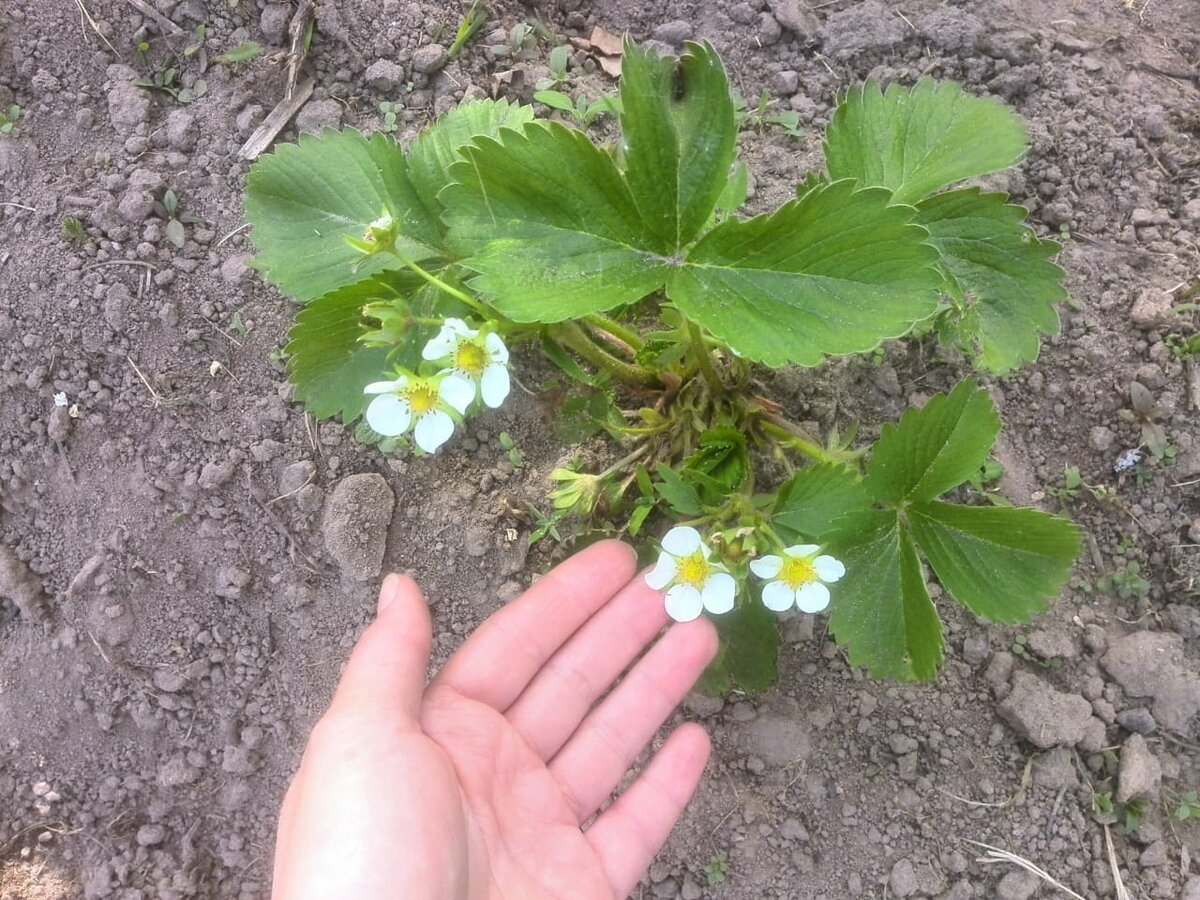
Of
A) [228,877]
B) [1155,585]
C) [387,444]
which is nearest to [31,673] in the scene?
[228,877]

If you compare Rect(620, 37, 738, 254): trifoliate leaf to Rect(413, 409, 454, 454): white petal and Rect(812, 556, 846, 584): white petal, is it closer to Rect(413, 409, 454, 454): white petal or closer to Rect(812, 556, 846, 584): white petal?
Rect(413, 409, 454, 454): white petal

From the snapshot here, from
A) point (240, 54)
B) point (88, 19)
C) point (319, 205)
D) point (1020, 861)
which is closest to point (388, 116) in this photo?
point (240, 54)

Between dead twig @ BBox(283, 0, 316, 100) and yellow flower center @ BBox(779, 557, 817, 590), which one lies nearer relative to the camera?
yellow flower center @ BBox(779, 557, 817, 590)

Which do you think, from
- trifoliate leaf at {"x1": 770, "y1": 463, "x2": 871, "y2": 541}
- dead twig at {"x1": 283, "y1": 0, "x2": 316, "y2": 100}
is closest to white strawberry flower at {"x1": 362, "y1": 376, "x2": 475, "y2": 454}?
trifoliate leaf at {"x1": 770, "y1": 463, "x2": 871, "y2": 541}

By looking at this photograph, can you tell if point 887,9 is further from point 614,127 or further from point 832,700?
point 832,700

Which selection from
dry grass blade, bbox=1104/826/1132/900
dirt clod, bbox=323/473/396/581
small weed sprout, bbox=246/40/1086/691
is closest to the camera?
small weed sprout, bbox=246/40/1086/691

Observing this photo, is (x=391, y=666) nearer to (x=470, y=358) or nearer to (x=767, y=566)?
(x=470, y=358)
